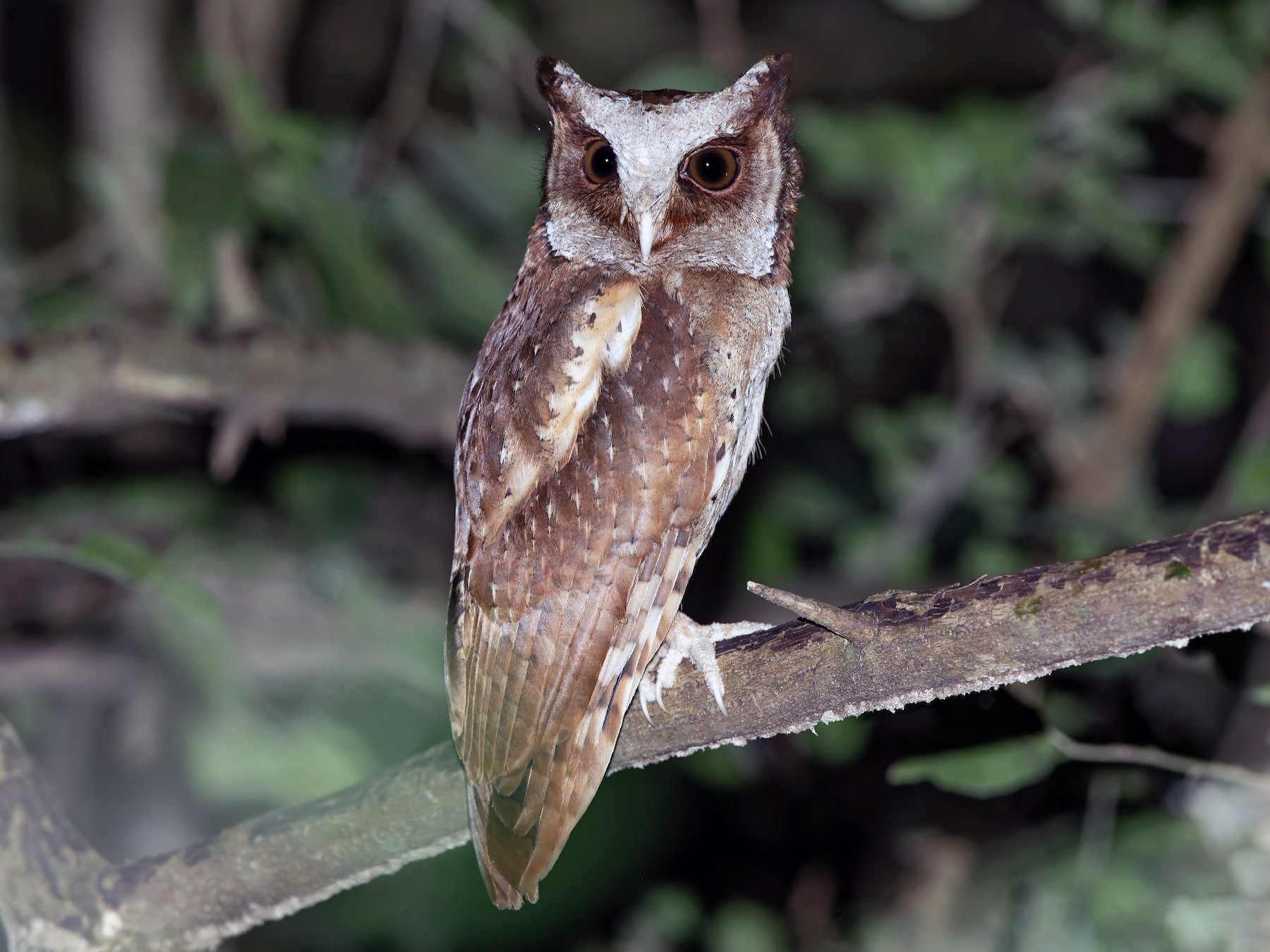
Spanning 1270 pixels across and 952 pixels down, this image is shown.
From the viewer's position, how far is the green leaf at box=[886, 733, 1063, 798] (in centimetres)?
162

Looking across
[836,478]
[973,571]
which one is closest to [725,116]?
[973,571]

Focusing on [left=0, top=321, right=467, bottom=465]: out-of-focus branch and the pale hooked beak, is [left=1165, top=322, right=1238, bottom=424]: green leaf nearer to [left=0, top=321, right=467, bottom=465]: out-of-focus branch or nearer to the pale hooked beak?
[left=0, top=321, right=467, bottom=465]: out-of-focus branch

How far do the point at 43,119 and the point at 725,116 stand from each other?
5.16m

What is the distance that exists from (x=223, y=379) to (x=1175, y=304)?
274 cm

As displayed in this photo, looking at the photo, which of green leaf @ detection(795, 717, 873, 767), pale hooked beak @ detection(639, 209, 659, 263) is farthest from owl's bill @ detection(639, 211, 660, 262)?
green leaf @ detection(795, 717, 873, 767)

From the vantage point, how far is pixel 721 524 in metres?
3.62

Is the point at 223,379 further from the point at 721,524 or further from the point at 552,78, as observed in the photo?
the point at 721,524

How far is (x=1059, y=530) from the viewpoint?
265cm

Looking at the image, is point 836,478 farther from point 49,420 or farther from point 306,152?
point 49,420

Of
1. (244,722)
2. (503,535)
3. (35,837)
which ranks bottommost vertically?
(244,722)

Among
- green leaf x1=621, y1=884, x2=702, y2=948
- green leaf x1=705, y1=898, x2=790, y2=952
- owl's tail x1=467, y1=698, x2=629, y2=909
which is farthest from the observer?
green leaf x1=621, y1=884, x2=702, y2=948

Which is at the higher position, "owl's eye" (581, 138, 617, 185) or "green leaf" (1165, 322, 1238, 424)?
"owl's eye" (581, 138, 617, 185)

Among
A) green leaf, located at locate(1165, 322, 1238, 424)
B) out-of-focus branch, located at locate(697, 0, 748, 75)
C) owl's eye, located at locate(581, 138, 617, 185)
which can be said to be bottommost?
green leaf, located at locate(1165, 322, 1238, 424)

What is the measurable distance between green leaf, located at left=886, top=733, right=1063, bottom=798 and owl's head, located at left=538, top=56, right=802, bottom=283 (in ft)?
2.66
